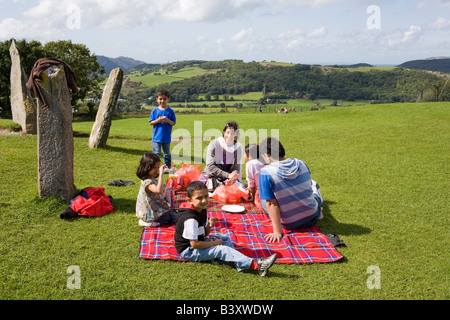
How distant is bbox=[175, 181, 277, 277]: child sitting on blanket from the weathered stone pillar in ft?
11.1

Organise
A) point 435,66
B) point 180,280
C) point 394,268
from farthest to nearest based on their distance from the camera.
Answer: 1. point 435,66
2. point 394,268
3. point 180,280

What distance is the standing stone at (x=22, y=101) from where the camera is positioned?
14.4 meters

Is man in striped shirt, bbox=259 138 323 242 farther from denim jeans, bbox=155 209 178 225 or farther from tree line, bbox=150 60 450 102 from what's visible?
tree line, bbox=150 60 450 102

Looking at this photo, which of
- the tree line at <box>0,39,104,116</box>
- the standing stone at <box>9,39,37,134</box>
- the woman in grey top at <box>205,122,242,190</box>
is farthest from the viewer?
the tree line at <box>0,39,104,116</box>

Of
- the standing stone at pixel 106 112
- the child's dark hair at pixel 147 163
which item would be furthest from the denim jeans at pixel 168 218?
the standing stone at pixel 106 112

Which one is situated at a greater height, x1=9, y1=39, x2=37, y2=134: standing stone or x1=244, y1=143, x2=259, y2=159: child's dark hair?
x1=9, y1=39, x2=37, y2=134: standing stone

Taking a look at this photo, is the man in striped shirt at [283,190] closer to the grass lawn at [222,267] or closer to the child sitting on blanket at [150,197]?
the grass lawn at [222,267]

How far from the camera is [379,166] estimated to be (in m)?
11.4

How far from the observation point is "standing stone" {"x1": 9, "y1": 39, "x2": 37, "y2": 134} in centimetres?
1445

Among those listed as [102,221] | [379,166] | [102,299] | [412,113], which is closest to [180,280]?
[102,299]

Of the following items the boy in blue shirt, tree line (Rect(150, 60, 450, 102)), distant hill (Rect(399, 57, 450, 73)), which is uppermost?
distant hill (Rect(399, 57, 450, 73))

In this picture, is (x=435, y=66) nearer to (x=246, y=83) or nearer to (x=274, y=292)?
(x=246, y=83)

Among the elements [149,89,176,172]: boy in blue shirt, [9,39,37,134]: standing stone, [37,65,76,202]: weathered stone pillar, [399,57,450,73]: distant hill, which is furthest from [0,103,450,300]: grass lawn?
[399,57,450,73]: distant hill

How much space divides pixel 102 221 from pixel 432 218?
676cm
